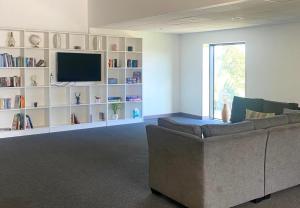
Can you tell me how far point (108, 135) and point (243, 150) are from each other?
4.38 m

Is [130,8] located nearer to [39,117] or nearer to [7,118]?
[39,117]

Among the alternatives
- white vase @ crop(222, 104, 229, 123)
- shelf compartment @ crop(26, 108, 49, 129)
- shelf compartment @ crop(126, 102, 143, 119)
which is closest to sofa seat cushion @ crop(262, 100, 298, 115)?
white vase @ crop(222, 104, 229, 123)

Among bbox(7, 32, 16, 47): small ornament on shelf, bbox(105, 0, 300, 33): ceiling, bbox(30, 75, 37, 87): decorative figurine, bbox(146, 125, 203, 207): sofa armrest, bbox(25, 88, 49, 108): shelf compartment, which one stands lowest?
bbox(146, 125, 203, 207): sofa armrest

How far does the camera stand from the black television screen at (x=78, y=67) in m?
8.19

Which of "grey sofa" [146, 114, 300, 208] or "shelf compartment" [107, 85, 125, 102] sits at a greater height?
"shelf compartment" [107, 85, 125, 102]

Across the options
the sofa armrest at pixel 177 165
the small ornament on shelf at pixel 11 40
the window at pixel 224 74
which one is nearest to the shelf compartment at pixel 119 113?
the window at pixel 224 74

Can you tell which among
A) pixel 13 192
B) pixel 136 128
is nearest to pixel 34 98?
pixel 136 128

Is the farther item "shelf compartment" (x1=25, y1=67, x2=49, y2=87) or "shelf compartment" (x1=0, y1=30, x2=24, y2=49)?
"shelf compartment" (x1=25, y1=67, x2=49, y2=87)

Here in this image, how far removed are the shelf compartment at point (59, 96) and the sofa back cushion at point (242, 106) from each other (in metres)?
3.78

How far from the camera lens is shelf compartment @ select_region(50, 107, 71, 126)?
27.4 ft

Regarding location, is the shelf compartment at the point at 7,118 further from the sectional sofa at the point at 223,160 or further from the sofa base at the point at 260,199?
the sofa base at the point at 260,199

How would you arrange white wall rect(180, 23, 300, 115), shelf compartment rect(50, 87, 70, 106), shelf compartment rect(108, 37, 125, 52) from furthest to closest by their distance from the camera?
shelf compartment rect(108, 37, 125, 52) → shelf compartment rect(50, 87, 70, 106) → white wall rect(180, 23, 300, 115)

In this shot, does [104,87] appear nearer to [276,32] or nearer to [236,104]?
[236,104]

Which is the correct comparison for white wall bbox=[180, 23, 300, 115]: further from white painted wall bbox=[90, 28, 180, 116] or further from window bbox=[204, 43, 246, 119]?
white painted wall bbox=[90, 28, 180, 116]
